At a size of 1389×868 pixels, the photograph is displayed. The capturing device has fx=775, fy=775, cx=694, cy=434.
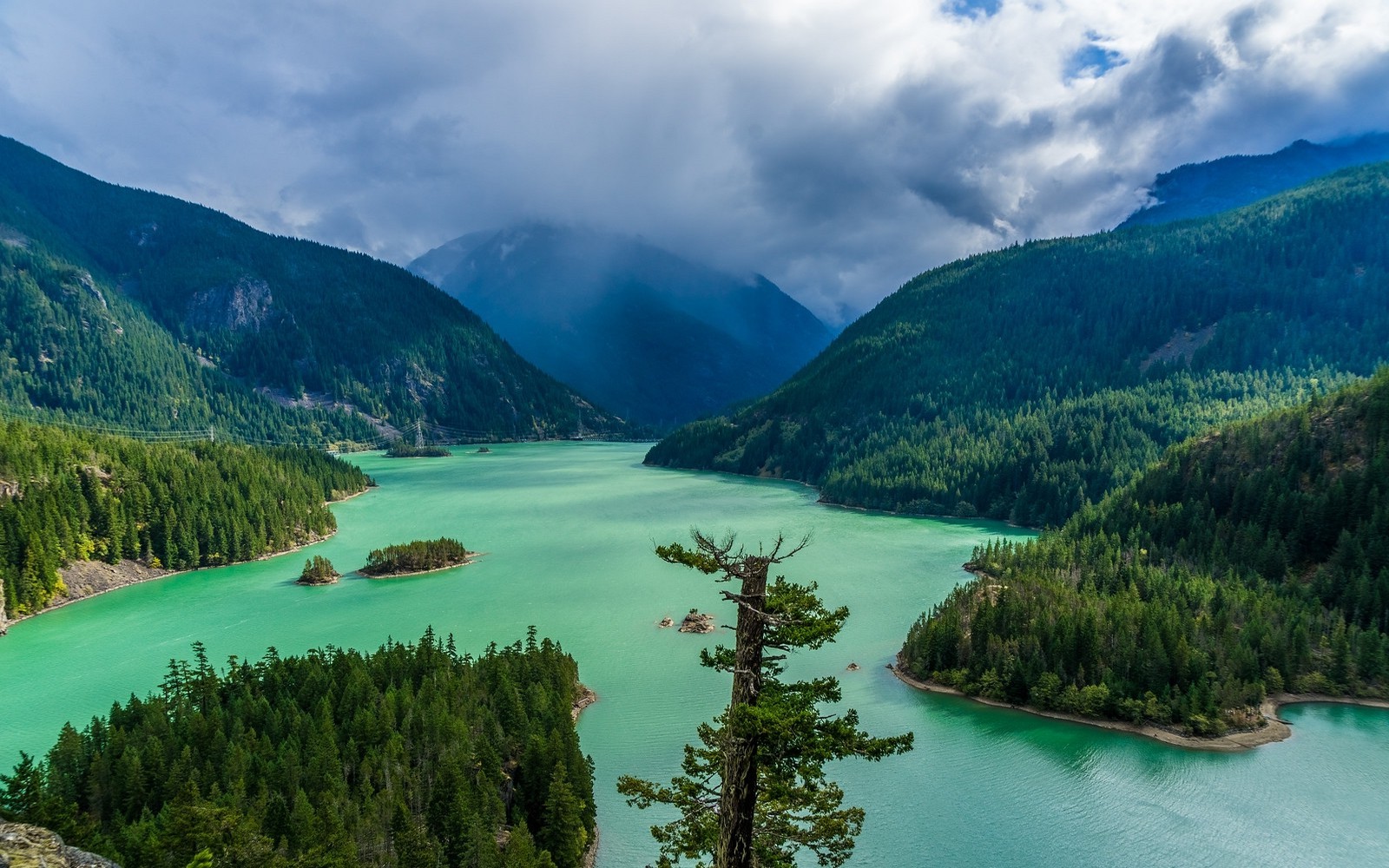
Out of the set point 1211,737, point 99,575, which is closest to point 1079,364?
point 1211,737

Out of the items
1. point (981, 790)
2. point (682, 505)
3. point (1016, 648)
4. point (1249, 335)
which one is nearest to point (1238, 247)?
Result: point (1249, 335)

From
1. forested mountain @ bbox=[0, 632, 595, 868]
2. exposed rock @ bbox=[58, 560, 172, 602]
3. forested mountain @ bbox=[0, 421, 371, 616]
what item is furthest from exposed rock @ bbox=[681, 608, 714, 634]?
exposed rock @ bbox=[58, 560, 172, 602]

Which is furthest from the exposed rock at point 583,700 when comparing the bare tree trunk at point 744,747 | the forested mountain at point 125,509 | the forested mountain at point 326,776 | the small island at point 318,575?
the forested mountain at point 125,509

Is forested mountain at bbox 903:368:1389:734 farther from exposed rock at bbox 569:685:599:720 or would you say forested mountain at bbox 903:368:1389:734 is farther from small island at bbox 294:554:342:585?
small island at bbox 294:554:342:585

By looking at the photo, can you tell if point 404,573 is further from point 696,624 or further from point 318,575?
point 696,624

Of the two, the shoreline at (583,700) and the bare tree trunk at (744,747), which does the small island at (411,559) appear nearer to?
the shoreline at (583,700)
